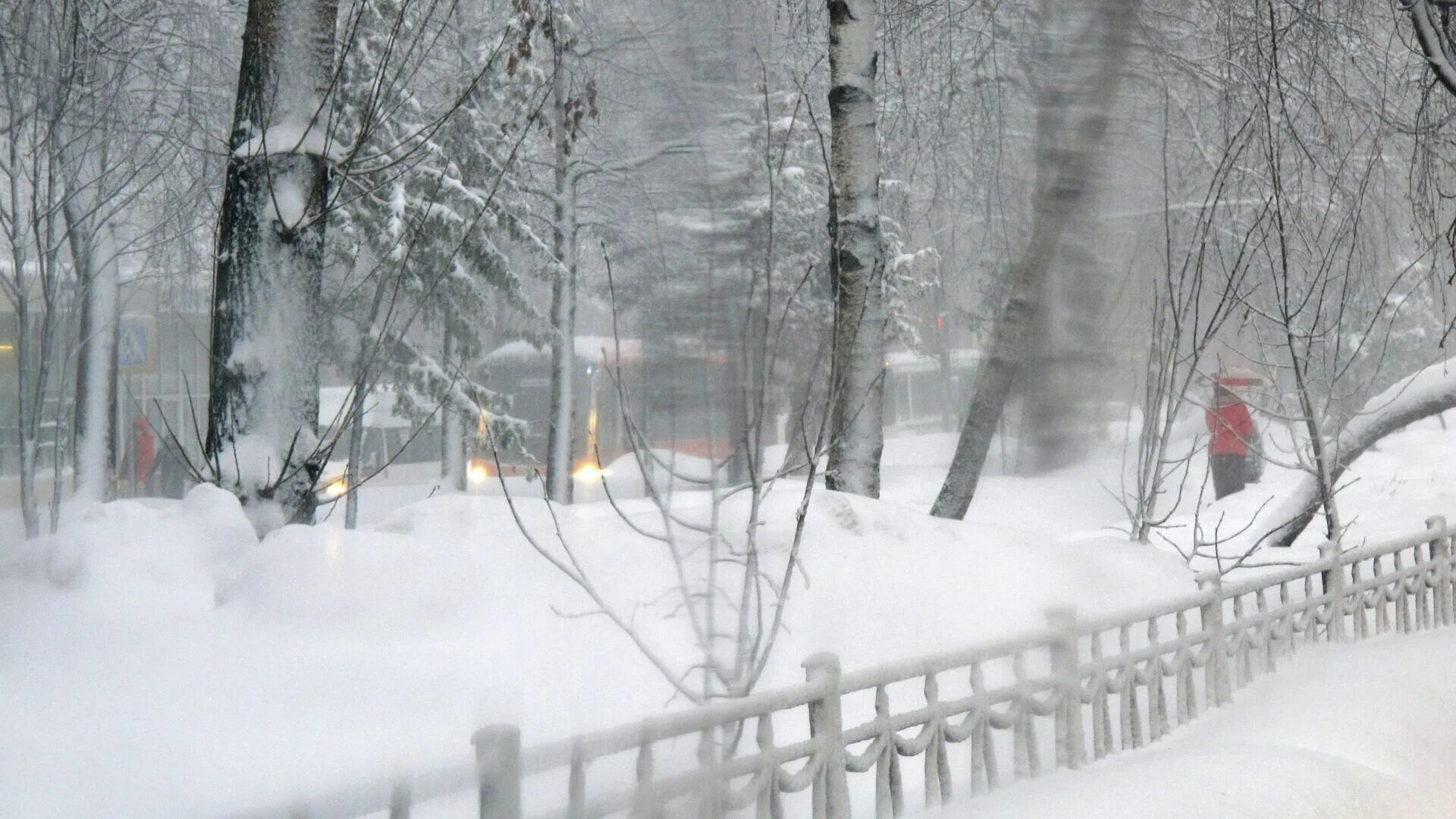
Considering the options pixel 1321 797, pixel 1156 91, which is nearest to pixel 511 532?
pixel 1321 797

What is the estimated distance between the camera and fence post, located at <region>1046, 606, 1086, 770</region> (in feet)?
17.7

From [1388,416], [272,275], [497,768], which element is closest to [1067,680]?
[497,768]

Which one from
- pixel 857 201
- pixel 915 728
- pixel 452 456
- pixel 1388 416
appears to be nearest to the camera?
pixel 915 728

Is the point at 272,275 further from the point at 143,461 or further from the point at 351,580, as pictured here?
the point at 143,461

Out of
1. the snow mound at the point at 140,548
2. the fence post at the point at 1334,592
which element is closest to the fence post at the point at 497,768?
the snow mound at the point at 140,548

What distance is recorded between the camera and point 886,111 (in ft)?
33.0

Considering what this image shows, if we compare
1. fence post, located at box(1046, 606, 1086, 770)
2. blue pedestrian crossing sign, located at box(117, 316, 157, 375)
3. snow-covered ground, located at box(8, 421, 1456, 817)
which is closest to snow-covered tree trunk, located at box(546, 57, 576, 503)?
blue pedestrian crossing sign, located at box(117, 316, 157, 375)

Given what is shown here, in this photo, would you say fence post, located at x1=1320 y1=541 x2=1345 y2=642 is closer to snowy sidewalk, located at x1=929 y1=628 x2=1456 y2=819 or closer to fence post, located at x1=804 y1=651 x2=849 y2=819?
snowy sidewalk, located at x1=929 y1=628 x2=1456 y2=819

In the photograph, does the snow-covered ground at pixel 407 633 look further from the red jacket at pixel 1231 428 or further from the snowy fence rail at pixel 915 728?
the red jacket at pixel 1231 428

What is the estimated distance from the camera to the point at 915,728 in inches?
197

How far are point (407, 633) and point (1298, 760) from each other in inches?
141

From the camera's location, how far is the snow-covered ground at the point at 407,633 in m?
3.34

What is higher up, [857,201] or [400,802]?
[857,201]

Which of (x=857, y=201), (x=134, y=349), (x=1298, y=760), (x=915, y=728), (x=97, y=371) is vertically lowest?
(x=1298, y=760)
